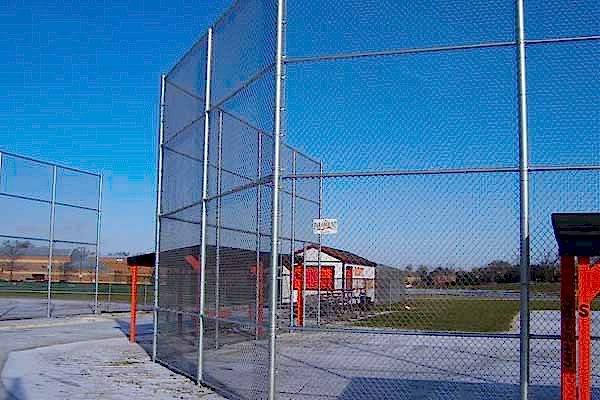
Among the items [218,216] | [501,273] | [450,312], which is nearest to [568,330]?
[501,273]

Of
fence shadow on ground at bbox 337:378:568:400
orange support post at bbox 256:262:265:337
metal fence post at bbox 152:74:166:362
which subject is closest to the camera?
fence shadow on ground at bbox 337:378:568:400

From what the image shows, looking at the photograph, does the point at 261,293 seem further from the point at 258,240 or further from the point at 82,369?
the point at 82,369

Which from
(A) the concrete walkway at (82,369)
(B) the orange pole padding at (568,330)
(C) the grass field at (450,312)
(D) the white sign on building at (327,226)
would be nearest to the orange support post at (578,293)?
(B) the orange pole padding at (568,330)

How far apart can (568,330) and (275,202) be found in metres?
3.16

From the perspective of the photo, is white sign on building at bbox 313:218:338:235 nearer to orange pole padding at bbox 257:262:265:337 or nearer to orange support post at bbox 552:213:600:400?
orange pole padding at bbox 257:262:265:337

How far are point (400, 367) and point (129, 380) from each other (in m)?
4.45

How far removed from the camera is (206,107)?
→ 10508 millimetres

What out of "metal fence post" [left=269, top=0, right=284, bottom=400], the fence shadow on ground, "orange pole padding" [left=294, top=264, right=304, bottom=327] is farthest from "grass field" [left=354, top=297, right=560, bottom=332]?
"orange pole padding" [left=294, top=264, right=304, bottom=327]

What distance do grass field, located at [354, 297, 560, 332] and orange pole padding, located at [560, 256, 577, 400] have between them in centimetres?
86

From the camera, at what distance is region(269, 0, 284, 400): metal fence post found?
7.32 m

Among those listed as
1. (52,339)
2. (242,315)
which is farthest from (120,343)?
(242,315)

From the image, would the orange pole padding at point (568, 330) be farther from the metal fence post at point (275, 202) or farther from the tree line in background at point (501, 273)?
the metal fence post at point (275, 202)

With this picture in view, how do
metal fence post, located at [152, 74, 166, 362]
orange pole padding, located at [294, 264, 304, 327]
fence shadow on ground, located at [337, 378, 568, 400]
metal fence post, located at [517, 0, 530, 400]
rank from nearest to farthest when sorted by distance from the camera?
metal fence post, located at [517, 0, 530, 400]
fence shadow on ground, located at [337, 378, 568, 400]
metal fence post, located at [152, 74, 166, 362]
orange pole padding, located at [294, 264, 304, 327]

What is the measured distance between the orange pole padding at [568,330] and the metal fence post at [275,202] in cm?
284
